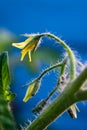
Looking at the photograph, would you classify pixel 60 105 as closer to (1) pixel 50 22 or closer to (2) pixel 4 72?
(2) pixel 4 72

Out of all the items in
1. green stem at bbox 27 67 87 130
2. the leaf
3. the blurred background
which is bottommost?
green stem at bbox 27 67 87 130

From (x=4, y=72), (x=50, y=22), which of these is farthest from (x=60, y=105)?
(x=50, y=22)

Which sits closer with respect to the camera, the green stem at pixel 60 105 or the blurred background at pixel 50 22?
the green stem at pixel 60 105

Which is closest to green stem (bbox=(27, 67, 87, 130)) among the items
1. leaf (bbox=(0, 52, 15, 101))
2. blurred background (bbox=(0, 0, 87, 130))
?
leaf (bbox=(0, 52, 15, 101))

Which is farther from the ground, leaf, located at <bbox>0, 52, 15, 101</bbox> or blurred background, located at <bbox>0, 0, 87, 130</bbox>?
blurred background, located at <bbox>0, 0, 87, 130</bbox>

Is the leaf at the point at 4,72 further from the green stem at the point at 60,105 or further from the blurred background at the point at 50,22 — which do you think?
the blurred background at the point at 50,22

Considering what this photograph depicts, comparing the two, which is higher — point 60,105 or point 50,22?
point 50,22

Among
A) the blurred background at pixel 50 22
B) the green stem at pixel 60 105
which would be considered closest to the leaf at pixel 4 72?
the green stem at pixel 60 105

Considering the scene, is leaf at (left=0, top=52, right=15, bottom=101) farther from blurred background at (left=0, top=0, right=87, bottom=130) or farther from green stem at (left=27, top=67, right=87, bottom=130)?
blurred background at (left=0, top=0, right=87, bottom=130)
